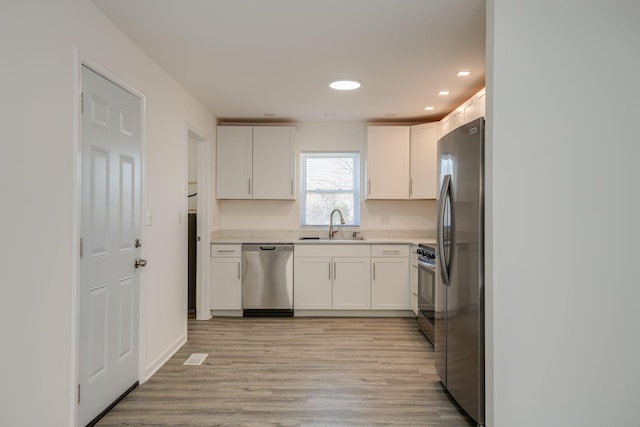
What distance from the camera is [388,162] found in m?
4.94

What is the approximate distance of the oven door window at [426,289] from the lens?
12.2 ft

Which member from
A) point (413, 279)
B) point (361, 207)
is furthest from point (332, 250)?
point (413, 279)

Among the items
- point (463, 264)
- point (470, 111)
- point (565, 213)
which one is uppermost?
point (470, 111)

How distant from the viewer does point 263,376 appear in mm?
2975

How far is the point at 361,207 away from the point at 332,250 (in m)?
0.92

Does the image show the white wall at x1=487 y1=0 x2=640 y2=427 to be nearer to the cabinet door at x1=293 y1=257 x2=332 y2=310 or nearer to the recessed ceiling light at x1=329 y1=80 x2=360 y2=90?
the recessed ceiling light at x1=329 y1=80 x2=360 y2=90

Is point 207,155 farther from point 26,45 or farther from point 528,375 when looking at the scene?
point 528,375

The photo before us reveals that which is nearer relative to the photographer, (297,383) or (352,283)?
(297,383)

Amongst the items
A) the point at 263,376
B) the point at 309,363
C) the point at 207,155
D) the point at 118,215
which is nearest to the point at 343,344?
the point at 309,363

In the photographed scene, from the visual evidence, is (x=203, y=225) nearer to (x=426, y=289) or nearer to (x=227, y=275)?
(x=227, y=275)

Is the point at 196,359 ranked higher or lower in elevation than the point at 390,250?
lower

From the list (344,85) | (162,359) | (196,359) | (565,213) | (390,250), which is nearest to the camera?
(565,213)

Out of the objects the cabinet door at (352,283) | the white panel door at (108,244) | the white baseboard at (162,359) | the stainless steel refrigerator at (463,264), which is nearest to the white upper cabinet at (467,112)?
the stainless steel refrigerator at (463,264)

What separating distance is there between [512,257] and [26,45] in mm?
2459
